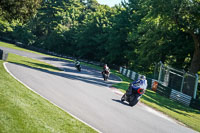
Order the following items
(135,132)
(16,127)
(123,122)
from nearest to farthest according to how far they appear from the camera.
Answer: (16,127) → (135,132) → (123,122)

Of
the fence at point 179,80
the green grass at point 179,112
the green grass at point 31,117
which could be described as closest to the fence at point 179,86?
the fence at point 179,80

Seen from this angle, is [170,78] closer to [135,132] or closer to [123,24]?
[135,132]

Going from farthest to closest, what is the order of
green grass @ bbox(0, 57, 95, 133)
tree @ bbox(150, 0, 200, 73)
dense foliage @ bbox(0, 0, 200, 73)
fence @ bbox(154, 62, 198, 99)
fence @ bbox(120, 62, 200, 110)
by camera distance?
dense foliage @ bbox(0, 0, 200, 73) → tree @ bbox(150, 0, 200, 73) → fence @ bbox(154, 62, 198, 99) → fence @ bbox(120, 62, 200, 110) → green grass @ bbox(0, 57, 95, 133)

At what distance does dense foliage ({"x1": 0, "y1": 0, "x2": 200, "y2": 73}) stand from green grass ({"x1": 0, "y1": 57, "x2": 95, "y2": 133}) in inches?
630

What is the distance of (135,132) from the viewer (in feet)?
27.3

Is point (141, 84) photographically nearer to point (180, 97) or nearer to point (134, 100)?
point (134, 100)

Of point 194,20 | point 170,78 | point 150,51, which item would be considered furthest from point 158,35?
point 170,78

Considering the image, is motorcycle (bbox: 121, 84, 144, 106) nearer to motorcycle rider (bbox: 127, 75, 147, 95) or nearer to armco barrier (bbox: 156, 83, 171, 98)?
motorcycle rider (bbox: 127, 75, 147, 95)

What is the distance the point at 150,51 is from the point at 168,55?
2911mm

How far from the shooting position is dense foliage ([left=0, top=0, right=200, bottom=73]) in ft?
87.4

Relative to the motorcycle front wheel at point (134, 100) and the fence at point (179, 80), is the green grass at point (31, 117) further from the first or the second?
the fence at point (179, 80)

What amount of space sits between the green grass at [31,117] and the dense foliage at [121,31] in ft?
52.5

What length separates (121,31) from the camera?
5988 centimetres

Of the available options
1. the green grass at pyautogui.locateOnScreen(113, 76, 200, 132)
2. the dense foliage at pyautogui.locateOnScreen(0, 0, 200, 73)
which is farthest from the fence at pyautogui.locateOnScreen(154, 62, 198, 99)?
the dense foliage at pyautogui.locateOnScreen(0, 0, 200, 73)
